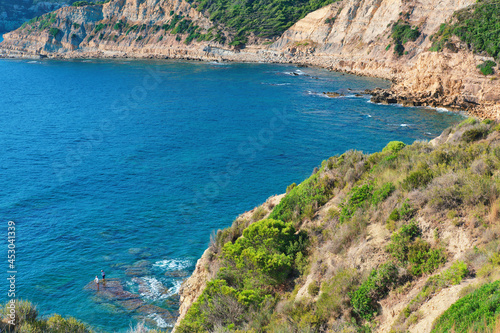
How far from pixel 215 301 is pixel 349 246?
17.5 feet

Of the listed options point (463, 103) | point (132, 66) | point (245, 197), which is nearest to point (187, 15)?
point (132, 66)

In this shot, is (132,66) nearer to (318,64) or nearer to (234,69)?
A: (234,69)

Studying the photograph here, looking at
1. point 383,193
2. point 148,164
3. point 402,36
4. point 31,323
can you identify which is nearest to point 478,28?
point 402,36

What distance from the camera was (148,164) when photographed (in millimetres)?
43375

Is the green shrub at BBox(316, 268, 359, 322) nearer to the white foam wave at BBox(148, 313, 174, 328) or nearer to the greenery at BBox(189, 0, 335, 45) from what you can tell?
the white foam wave at BBox(148, 313, 174, 328)

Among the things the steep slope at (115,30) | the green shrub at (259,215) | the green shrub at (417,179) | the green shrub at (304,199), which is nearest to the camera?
the green shrub at (417,179)

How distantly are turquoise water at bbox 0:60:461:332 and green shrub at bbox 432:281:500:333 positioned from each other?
646 inches

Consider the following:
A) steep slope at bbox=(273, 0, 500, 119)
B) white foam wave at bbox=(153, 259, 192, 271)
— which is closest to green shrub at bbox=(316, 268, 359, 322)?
white foam wave at bbox=(153, 259, 192, 271)

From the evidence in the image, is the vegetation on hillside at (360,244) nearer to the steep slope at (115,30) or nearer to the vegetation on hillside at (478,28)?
the vegetation on hillside at (478,28)

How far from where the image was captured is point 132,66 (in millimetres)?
128875

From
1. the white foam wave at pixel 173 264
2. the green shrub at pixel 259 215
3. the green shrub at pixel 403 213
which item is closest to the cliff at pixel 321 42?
the green shrub at pixel 259 215

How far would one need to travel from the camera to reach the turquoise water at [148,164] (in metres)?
26.2

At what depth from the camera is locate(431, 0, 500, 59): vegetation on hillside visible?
214 feet

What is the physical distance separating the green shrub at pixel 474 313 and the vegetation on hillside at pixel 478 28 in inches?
2566
